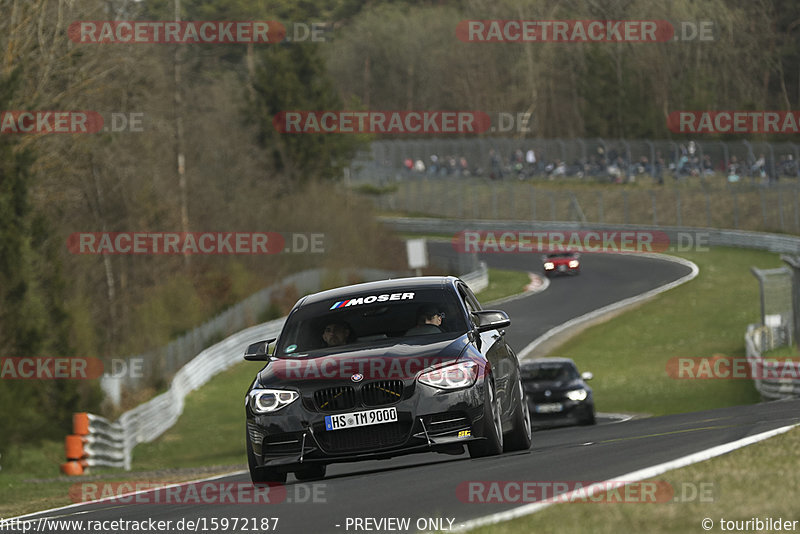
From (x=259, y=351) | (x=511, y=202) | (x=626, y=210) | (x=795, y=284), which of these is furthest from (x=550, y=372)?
(x=511, y=202)

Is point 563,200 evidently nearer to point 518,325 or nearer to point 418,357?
point 518,325

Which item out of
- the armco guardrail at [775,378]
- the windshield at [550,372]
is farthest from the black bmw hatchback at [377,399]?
the armco guardrail at [775,378]

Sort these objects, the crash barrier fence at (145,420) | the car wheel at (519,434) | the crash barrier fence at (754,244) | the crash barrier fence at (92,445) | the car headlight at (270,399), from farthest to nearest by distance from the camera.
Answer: the crash barrier fence at (754,244) < the crash barrier fence at (145,420) < the crash barrier fence at (92,445) < the car wheel at (519,434) < the car headlight at (270,399)

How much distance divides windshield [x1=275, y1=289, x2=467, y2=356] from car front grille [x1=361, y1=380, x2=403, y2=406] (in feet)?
3.34

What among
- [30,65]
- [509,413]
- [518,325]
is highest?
[30,65]

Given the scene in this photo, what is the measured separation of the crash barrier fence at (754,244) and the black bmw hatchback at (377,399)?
16155 mm

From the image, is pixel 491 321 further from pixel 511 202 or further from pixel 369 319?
pixel 511 202

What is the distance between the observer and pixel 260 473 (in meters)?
10.8

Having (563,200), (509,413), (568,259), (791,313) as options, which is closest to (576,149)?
(563,200)

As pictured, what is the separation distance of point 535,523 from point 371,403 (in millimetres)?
3038

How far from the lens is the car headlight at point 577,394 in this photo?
2227 centimetres

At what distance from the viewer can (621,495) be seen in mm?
7984

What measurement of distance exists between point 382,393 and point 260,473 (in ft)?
4.28

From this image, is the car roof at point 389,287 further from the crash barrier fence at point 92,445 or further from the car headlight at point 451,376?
the crash barrier fence at point 92,445
